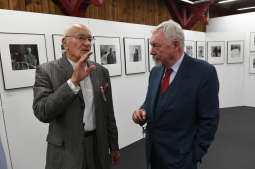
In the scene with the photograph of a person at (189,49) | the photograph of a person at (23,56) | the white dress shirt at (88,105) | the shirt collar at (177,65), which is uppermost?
the photograph of a person at (189,49)

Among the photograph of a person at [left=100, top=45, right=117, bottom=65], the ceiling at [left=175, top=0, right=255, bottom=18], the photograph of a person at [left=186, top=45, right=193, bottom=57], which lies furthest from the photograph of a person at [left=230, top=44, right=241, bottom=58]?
Answer: the photograph of a person at [left=100, top=45, right=117, bottom=65]

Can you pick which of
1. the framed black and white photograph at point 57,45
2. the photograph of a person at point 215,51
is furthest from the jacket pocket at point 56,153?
the photograph of a person at point 215,51

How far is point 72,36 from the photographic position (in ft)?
4.95

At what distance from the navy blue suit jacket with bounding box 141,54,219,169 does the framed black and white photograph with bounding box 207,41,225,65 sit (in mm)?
5510

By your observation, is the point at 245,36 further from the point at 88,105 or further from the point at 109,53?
the point at 88,105

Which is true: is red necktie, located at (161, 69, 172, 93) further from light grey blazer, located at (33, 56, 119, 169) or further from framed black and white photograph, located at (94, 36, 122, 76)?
framed black and white photograph, located at (94, 36, 122, 76)

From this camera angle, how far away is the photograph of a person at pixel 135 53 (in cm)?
413

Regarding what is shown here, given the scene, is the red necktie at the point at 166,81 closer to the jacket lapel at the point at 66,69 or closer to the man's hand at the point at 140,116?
the man's hand at the point at 140,116

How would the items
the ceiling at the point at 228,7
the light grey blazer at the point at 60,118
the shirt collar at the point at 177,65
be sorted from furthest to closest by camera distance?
the ceiling at the point at 228,7
the shirt collar at the point at 177,65
the light grey blazer at the point at 60,118

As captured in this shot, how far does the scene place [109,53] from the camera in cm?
368

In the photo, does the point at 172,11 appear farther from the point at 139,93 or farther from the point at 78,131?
the point at 78,131

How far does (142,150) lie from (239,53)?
5124 mm

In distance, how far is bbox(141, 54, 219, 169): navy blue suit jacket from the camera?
1508 mm

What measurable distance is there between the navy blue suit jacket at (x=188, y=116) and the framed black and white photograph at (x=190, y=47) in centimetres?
429
